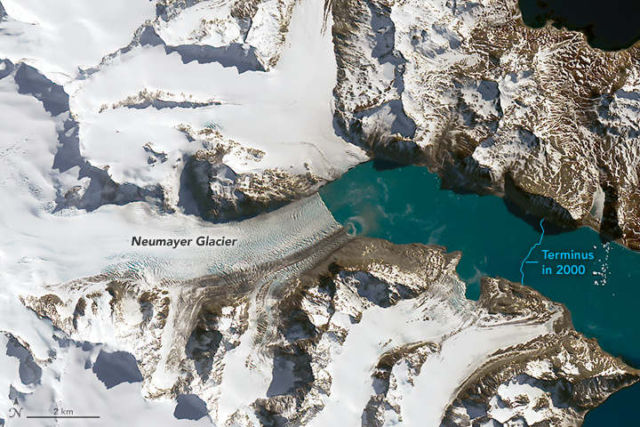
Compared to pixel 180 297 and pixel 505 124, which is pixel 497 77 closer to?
pixel 505 124

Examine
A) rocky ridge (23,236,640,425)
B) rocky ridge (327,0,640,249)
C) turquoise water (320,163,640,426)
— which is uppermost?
rocky ridge (327,0,640,249)

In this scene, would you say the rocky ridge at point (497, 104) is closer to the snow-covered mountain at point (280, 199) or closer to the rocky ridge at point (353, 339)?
the snow-covered mountain at point (280, 199)

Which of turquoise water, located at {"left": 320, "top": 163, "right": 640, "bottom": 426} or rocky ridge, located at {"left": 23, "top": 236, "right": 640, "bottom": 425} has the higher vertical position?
turquoise water, located at {"left": 320, "top": 163, "right": 640, "bottom": 426}

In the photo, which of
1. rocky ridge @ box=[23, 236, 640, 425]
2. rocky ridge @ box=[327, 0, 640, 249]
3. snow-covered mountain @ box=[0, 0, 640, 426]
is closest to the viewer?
snow-covered mountain @ box=[0, 0, 640, 426]

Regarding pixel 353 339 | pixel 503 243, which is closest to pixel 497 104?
pixel 503 243

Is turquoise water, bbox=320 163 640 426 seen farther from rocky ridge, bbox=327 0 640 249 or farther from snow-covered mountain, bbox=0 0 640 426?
rocky ridge, bbox=327 0 640 249

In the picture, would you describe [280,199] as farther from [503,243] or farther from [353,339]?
[503,243]

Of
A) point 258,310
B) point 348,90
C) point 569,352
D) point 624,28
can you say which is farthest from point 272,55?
point 569,352

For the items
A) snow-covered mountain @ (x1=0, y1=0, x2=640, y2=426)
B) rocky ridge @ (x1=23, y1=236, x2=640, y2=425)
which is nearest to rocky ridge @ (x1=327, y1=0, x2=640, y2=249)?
snow-covered mountain @ (x1=0, y1=0, x2=640, y2=426)
